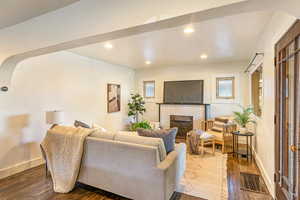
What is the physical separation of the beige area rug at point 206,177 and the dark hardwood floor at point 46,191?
4.9 inches

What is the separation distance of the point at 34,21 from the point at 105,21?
4.26 ft

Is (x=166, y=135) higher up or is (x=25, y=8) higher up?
(x=25, y=8)

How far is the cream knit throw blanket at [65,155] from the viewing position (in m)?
2.42

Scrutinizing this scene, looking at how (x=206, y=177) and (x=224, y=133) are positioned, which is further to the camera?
(x=224, y=133)

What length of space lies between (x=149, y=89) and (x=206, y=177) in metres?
4.35

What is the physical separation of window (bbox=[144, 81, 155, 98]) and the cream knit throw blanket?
4306mm

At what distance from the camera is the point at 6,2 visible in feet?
6.07

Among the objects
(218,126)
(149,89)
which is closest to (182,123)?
(218,126)

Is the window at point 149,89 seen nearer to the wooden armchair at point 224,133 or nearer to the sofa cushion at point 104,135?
the wooden armchair at point 224,133

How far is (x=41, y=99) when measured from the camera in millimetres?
3518

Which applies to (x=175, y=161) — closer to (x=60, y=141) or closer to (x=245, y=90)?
(x=60, y=141)

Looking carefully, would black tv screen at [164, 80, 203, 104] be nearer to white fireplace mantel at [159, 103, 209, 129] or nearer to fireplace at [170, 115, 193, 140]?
white fireplace mantel at [159, 103, 209, 129]

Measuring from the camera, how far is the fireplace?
19.0ft

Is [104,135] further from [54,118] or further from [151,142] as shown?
[54,118]
